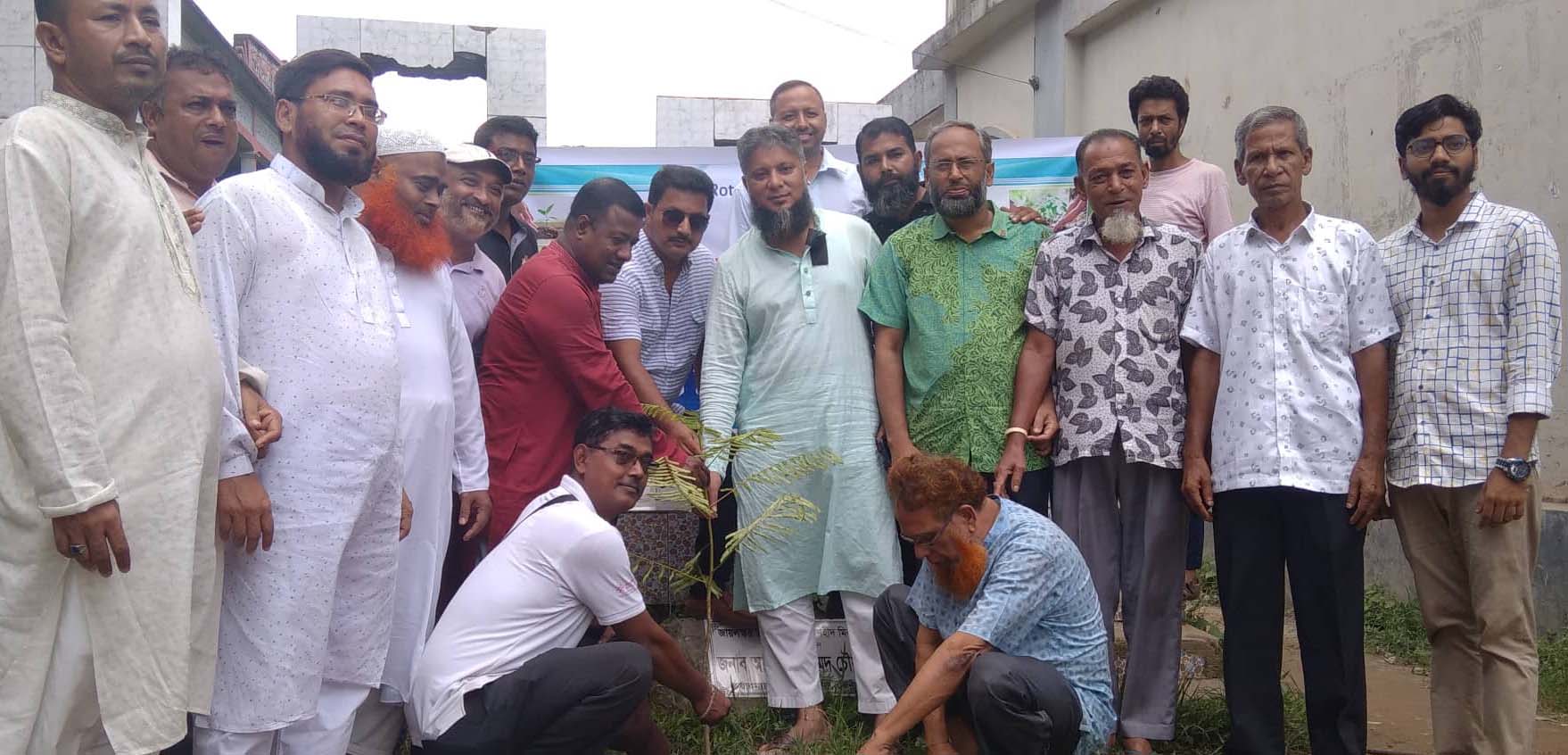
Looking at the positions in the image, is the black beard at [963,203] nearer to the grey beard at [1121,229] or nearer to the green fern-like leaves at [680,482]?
the grey beard at [1121,229]

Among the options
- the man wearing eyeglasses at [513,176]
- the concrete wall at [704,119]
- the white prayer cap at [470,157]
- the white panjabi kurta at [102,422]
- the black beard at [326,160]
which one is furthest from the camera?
the concrete wall at [704,119]

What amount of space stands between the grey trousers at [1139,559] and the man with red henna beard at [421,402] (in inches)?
79.0

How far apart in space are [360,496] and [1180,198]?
3.15m

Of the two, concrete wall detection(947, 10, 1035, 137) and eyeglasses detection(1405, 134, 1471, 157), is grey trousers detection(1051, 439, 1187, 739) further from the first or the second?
concrete wall detection(947, 10, 1035, 137)

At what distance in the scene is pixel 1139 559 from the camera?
13.6 feet

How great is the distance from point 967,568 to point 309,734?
1.82 m

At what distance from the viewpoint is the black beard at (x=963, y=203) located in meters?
4.36

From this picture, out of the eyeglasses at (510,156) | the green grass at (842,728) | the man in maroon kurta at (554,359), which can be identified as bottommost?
the green grass at (842,728)

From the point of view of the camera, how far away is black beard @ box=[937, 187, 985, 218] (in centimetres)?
436

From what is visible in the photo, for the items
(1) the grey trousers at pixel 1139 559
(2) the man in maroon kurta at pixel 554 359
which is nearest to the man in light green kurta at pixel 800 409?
(2) the man in maroon kurta at pixel 554 359

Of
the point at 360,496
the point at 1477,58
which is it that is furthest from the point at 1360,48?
the point at 360,496

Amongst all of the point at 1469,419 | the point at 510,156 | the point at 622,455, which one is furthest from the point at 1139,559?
the point at 510,156

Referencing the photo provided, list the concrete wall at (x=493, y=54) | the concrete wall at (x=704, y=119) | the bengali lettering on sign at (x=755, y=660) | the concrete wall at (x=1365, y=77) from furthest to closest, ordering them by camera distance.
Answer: the concrete wall at (x=704, y=119)
the concrete wall at (x=493, y=54)
the concrete wall at (x=1365, y=77)
the bengali lettering on sign at (x=755, y=660)

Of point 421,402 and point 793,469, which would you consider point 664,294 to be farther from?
point 421,402
